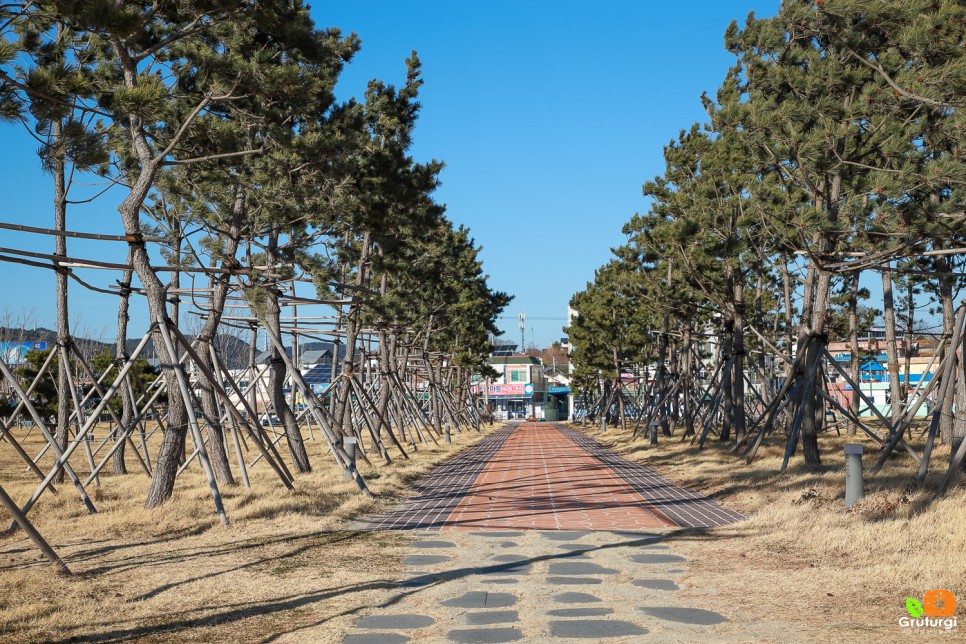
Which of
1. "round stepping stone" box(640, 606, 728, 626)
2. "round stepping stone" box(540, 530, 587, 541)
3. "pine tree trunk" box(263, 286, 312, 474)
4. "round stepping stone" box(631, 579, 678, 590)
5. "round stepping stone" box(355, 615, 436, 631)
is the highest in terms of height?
"pine tree trunk" box(263, 286, 312, 474)

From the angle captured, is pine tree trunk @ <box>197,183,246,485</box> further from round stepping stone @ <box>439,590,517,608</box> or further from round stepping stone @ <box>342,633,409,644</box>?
round stepping stone @ <box>342,633,409,644</box>

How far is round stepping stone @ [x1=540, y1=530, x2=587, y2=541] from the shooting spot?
31.8 ft

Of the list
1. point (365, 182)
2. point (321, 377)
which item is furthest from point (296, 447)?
point (321, 377)

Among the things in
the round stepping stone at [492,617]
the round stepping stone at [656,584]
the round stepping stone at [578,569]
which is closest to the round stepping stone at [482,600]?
the round stepping stone at [492,617]

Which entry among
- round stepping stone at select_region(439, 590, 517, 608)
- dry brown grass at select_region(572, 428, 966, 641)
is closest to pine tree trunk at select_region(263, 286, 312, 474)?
dry brown grass at select_region(572, 428, 966, 641)

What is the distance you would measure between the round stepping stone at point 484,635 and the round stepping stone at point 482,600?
0.68m

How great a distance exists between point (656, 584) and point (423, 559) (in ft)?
7.74

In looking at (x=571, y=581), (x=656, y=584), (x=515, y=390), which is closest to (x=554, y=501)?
(x=571, y=581)

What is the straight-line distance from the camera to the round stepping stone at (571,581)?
726 centimetres

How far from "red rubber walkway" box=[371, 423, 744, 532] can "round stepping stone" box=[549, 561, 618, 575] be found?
2349mm

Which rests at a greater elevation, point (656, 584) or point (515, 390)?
point (515, 390)

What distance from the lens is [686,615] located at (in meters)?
6.12

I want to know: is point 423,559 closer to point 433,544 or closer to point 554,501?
point 433,544

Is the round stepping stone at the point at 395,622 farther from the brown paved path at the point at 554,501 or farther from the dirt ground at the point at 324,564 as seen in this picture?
the brown paved path at the point at 554,501
